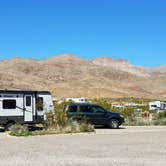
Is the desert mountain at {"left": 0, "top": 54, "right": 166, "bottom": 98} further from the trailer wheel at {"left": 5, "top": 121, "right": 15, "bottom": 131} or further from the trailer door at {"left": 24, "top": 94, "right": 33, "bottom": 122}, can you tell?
the trailer wheel at {"left": 5, "top": 121, "right": 15, "bottom": 131}

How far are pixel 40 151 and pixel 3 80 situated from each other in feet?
340

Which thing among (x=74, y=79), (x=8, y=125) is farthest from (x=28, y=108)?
(x=74, y=79)

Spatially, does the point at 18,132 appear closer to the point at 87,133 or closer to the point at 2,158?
the point at 87,133

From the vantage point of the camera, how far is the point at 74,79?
6245 inches

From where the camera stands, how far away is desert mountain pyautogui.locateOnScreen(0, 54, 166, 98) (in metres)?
130

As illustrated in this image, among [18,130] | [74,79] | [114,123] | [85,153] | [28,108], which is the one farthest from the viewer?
[74,79]

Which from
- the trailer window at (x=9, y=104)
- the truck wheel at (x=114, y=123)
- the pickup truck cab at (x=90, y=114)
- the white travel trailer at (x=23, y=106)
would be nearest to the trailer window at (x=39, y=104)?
the white travel trailer at (x=23, y=106)

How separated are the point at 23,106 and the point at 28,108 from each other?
316 mm

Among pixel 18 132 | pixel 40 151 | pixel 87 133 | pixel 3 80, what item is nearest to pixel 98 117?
pixel 87 133

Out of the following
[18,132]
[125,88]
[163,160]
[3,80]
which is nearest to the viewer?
[163,160]

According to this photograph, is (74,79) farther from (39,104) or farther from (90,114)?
(39,104)

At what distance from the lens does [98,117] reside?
3017 cm

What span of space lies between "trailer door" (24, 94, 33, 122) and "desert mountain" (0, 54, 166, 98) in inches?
3296

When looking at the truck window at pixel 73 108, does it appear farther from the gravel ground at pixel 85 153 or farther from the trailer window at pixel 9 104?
the gravel ground at pixel 85 153
